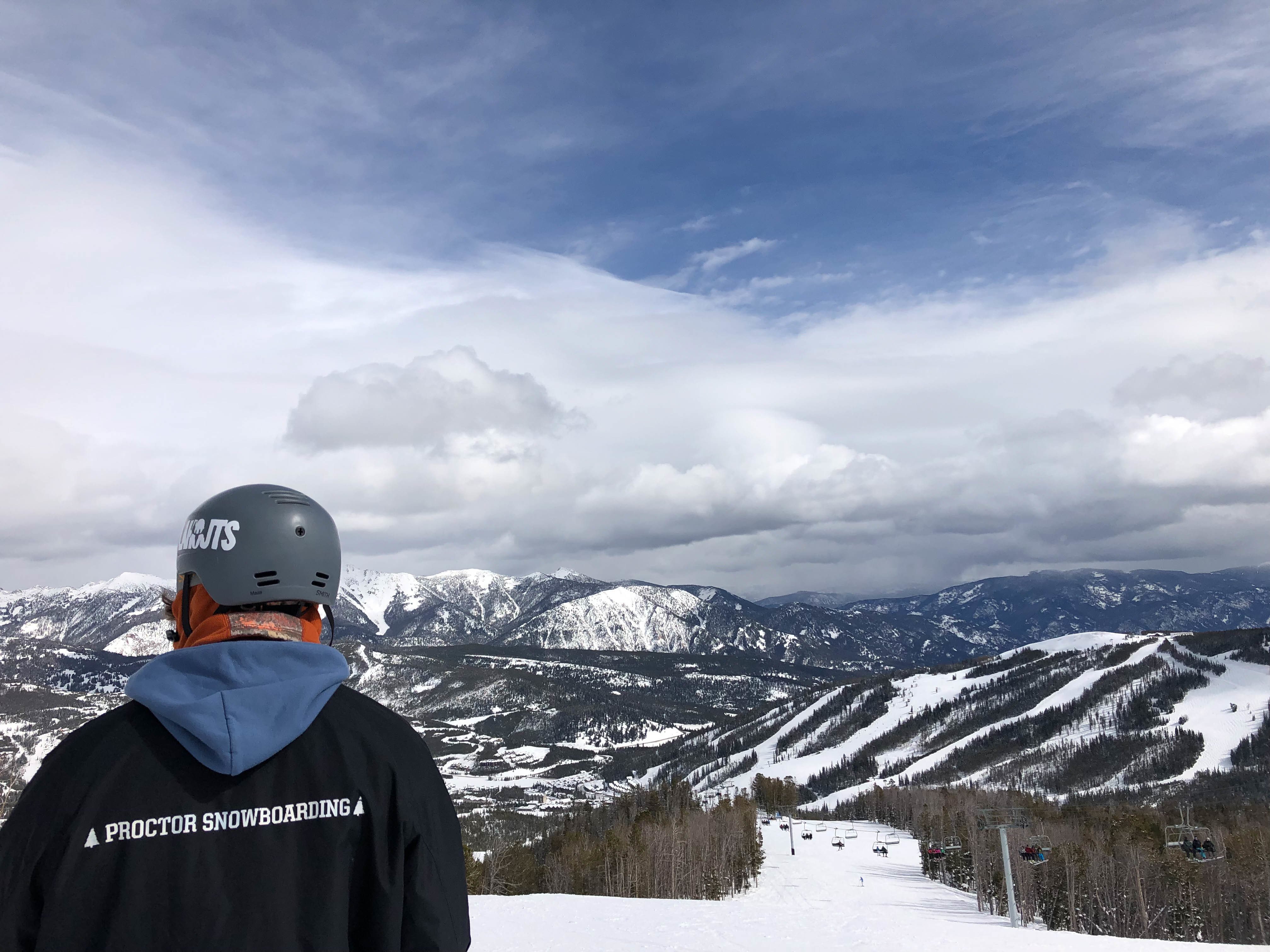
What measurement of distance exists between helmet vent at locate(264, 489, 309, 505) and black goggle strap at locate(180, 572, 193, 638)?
571 mm

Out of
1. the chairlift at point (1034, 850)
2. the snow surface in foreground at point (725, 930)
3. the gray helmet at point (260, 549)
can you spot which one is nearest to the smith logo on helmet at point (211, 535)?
the gray helmet at point (260, 549)

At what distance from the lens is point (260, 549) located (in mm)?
4219

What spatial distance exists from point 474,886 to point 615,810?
274ft

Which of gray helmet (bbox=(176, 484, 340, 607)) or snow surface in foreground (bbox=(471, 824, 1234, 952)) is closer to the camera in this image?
gray helmet (bbox=(176, 484, 340, 607))

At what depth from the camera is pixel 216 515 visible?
14.4ft

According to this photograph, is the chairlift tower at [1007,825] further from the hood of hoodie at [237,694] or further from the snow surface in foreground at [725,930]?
the hood of hoodie at [237,694]

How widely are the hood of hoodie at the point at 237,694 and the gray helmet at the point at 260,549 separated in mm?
636

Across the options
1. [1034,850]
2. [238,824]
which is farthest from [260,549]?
[1034,850]

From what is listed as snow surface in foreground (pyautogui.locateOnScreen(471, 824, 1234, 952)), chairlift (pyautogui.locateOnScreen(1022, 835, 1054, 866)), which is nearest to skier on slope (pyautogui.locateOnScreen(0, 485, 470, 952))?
snow surface in foreground (pyautogui.locateOnScreen(471, 824, 1234, 952))

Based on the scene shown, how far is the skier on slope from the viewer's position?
314cm

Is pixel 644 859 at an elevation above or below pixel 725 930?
below

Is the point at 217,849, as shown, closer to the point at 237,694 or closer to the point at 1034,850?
the point at 237,694

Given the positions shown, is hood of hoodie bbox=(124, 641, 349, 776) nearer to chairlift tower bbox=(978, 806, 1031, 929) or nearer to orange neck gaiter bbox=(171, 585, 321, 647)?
orange neck gaiter bbox=(171, 585, 321, 647)

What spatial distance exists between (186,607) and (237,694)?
131 centimetres
